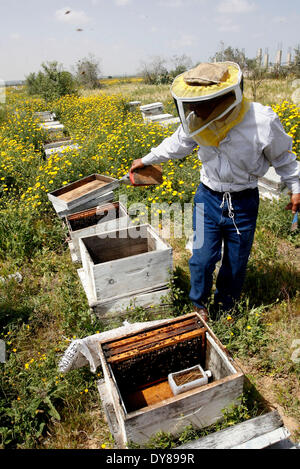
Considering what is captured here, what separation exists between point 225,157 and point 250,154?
153mm

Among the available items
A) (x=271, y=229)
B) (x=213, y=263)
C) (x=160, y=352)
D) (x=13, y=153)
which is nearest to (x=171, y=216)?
(x=271, y=229)

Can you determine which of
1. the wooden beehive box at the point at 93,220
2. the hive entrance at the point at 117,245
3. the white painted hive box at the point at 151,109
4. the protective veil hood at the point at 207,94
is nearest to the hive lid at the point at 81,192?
the wooden beehive box at the point at 93,220

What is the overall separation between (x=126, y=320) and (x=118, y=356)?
701 mm

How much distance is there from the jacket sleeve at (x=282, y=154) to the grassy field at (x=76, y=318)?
1.04 meters

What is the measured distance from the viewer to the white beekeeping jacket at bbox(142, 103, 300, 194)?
1.98 metres

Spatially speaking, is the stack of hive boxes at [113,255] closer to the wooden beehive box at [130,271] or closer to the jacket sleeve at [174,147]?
the wooden beehive box at [130,271]

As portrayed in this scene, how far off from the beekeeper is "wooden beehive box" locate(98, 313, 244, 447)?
58cm

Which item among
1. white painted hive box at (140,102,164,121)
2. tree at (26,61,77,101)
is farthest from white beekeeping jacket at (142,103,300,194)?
tree at (26,61,77,101)

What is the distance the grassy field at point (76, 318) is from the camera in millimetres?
2088

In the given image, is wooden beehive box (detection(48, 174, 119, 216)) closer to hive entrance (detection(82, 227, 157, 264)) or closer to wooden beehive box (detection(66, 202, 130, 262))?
wooden beehive box (detection(66, 202, 130, 262))

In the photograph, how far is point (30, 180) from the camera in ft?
17.3

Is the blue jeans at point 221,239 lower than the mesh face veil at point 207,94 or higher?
lower

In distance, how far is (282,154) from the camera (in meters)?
2.10

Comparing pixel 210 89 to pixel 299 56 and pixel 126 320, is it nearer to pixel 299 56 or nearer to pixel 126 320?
pixel 126 320
